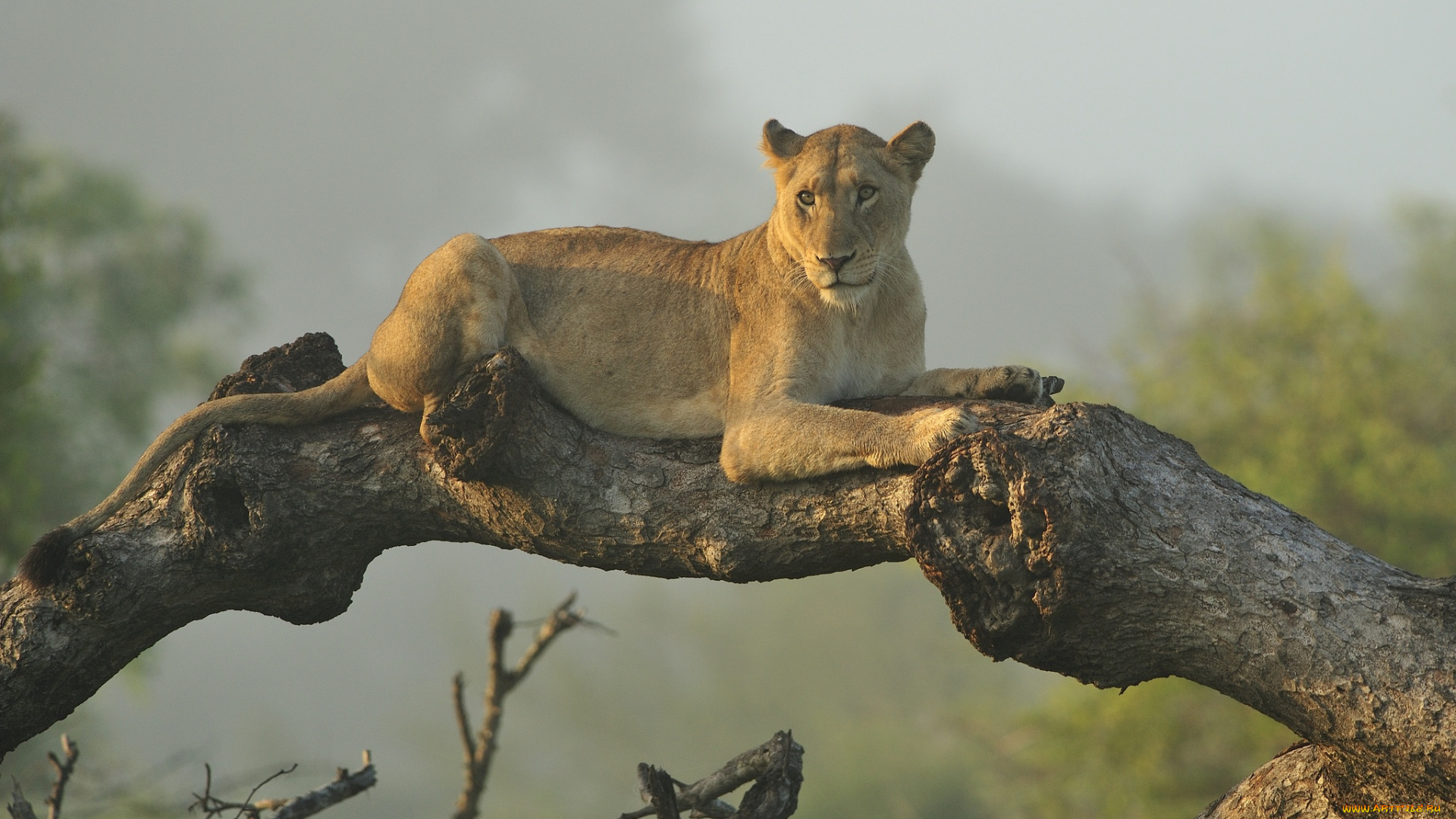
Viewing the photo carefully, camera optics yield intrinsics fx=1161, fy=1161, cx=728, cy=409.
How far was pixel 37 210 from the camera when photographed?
59.7 feet

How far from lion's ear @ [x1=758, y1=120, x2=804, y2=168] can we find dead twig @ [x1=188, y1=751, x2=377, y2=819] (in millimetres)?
3447

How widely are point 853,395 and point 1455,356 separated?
2178cm

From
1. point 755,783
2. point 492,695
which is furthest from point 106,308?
point 755,783

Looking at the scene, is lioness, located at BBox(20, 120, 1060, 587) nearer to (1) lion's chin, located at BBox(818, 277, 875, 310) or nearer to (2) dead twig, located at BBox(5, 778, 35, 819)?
(1) lion's chin, located at BBox(818, 277, 875, 310)

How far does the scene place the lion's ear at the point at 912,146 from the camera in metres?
5.52

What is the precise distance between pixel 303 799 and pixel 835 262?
3336mm

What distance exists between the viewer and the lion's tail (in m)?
5.21

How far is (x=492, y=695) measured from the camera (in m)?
6.59

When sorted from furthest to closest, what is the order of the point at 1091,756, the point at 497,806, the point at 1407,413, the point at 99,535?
the point at 497,806 → the point at 1407,413 → the point at 1091,756 → the point at 99,535

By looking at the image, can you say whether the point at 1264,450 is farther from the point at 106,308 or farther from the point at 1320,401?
the point at 106,308

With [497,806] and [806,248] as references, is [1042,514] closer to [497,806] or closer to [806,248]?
[806,248]

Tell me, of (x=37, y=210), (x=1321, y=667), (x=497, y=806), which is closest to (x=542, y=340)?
(x=1321, y=667)

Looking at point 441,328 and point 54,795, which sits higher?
point 441,328

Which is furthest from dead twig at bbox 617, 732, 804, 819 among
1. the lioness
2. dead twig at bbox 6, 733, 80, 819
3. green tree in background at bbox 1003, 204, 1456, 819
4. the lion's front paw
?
green tree in background at bbox 1003, 204, 1456, 819
